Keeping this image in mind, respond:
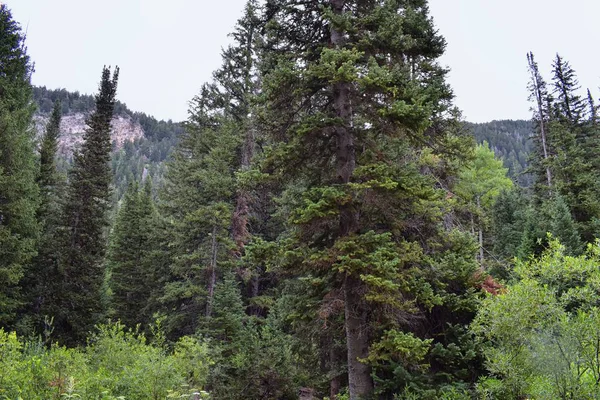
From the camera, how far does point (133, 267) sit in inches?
1080

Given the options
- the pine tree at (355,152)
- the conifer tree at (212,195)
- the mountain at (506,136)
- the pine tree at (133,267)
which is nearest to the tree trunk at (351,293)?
the pine tree at (355,152)

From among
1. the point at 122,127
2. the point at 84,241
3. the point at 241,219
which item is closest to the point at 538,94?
the point at 241,219

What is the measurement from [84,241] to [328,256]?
1993 centimetres

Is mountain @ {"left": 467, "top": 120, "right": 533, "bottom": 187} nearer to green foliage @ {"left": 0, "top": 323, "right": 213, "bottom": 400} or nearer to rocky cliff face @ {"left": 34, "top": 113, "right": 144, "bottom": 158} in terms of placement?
green foliage @ {"left": 0, "top": 323, "right": 213, "bottom": 400}

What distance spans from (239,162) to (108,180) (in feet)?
28.9

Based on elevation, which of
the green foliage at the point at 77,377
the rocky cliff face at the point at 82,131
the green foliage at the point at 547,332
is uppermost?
the rocky cliff face at the point at 82,131

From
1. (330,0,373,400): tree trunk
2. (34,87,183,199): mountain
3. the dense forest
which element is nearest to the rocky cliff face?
(34,87,183,199): mountain

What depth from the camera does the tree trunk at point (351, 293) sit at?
831 cm

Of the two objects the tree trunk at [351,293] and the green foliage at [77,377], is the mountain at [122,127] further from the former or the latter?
the tree trunk at [351,293]

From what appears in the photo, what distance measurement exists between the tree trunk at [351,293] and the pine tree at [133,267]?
18.5 metres

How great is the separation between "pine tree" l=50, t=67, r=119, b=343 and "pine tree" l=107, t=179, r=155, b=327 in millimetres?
2170

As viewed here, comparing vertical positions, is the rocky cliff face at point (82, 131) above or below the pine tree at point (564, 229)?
above

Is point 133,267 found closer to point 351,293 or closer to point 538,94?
point 351,293

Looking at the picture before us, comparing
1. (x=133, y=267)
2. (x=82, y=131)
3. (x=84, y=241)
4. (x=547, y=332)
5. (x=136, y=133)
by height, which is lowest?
(x=547, y=332)
